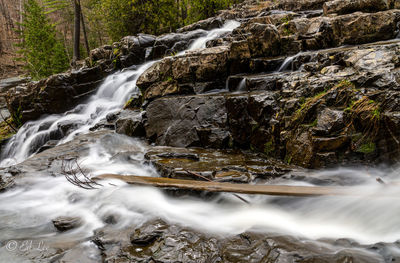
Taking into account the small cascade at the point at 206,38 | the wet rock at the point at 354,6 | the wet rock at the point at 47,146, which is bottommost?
the wet rock at the point at 47,146

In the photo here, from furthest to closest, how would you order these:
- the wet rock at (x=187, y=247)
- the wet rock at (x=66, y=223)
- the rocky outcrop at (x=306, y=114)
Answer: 1. the rocky outcrop at (x=306, y=114)
2. the wet rock at (x=66, y=223)
3. the wet rock at (x=187, y=247)

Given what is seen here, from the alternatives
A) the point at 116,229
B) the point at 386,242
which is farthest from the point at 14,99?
the point at 386,242

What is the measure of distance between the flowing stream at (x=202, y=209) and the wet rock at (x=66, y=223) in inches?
2.7

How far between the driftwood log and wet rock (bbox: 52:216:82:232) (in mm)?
863

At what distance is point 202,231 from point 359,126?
2.56 m

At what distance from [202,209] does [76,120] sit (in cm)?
664

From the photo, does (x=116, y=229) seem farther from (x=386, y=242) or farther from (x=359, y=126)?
(x=359, y=126)

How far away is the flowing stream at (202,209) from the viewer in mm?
2586

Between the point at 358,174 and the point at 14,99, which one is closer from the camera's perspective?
the point at 358,174

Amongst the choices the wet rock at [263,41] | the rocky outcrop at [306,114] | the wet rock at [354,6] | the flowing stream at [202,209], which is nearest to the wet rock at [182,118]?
the rocky outcrop at [306,114]

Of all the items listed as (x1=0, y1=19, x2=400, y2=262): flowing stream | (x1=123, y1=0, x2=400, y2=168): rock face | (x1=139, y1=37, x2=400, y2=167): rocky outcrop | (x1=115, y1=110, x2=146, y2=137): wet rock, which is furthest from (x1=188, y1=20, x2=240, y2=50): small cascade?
(x1=0, y1=19, x2=400, y2=262): flowing stream

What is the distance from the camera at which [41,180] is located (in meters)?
4.21

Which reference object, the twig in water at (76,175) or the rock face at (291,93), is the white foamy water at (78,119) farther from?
the twig in water at (76,175)

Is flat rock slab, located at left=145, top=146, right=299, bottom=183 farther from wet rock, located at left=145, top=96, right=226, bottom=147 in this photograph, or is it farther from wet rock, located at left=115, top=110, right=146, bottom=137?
wet rock, located at left=115, top=110, right=146, bottom=137
